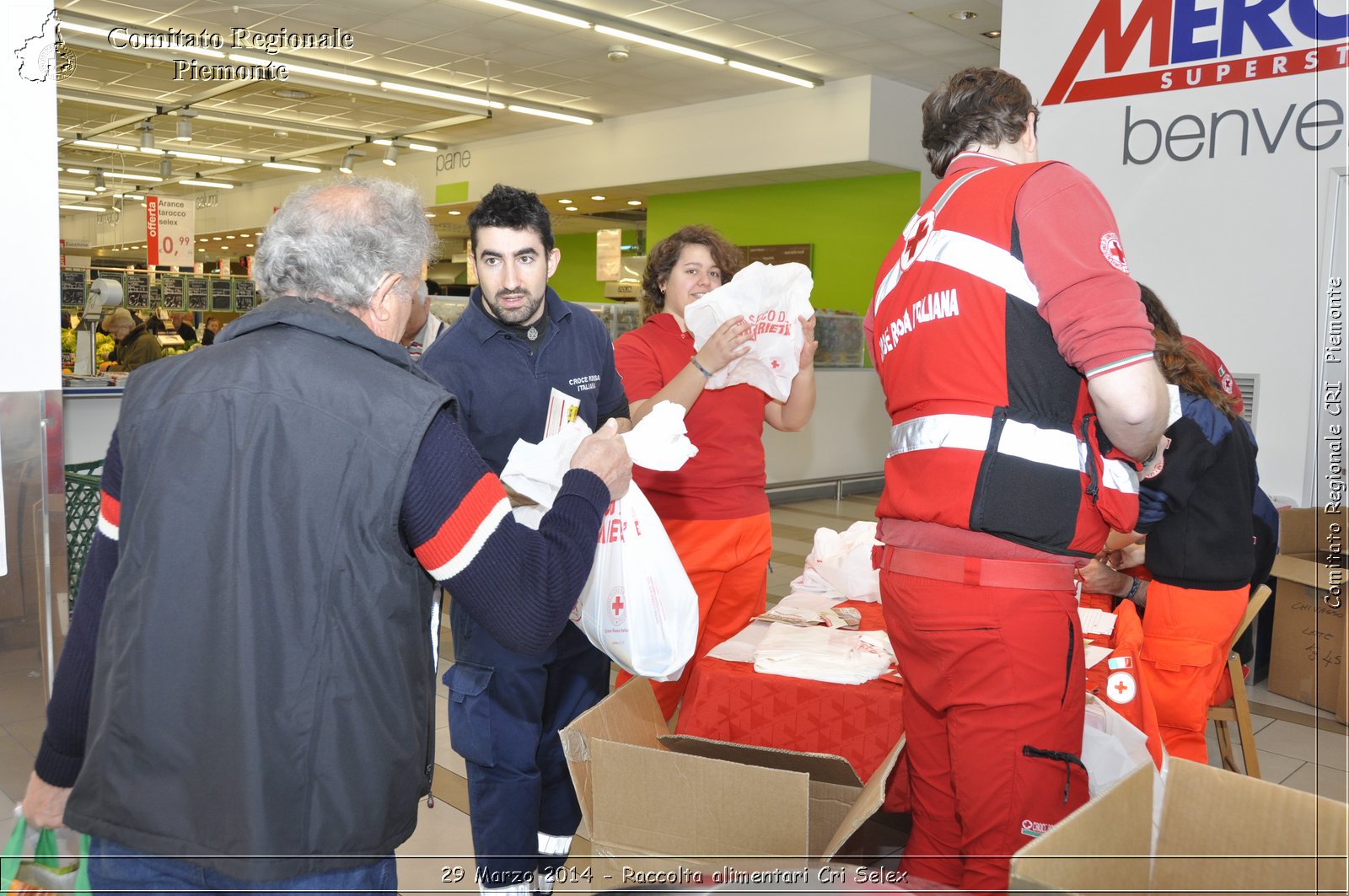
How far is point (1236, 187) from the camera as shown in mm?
4617

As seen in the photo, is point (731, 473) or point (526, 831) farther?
point (731, 473)

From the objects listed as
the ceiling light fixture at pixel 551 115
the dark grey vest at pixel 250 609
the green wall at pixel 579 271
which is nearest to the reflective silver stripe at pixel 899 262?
the dark grey vest at pixel 250 609

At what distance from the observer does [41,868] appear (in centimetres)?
136

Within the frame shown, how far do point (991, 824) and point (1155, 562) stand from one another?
109cm

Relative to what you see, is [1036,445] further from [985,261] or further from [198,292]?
[198,292]

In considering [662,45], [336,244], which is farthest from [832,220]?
[336,244]

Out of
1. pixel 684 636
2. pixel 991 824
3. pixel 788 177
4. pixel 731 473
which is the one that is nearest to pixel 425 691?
pixel 684 636

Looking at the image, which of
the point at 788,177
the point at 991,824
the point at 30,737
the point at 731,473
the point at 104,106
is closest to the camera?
the point at 991,824

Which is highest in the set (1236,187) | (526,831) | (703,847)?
(1236,187)

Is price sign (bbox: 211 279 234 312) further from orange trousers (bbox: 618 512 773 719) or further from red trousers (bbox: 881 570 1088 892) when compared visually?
red trousers (bbox: 881 570 1088 892)

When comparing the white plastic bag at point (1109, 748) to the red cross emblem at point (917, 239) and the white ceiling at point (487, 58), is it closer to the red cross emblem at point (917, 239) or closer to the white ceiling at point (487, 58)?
the red cross emblem at point (917, 239)

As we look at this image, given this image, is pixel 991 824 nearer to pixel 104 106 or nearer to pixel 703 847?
pixel 703 847

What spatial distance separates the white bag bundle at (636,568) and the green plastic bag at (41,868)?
0.87 metres

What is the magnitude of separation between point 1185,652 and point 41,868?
228cm
